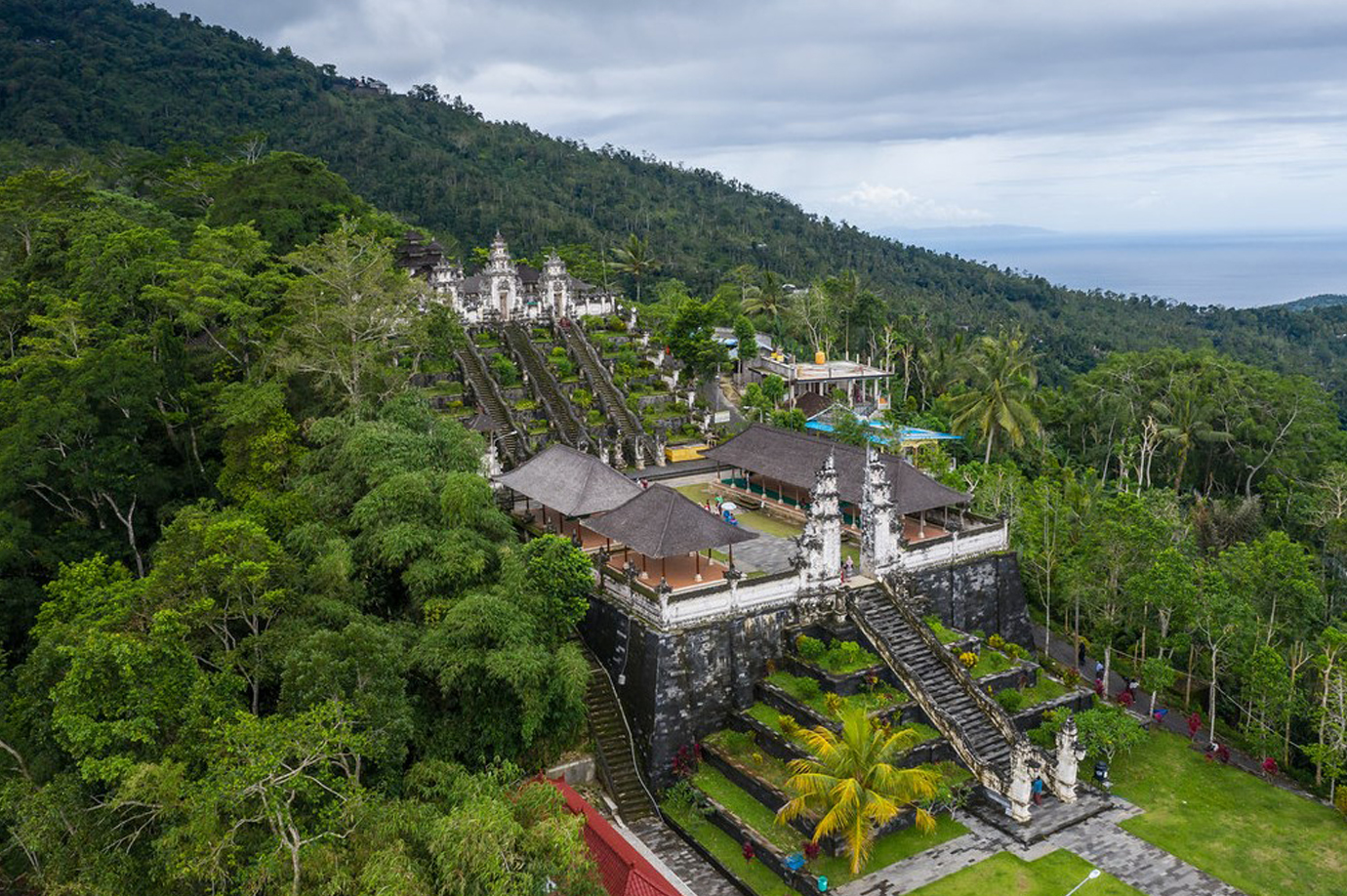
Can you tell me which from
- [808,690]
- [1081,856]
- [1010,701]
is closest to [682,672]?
[808,690]

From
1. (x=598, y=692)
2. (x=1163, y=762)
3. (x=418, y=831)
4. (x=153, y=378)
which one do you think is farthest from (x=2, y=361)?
(x=1163, y=762)

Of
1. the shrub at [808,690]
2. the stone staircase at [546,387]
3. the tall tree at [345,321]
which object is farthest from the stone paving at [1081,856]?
the stone staircase at [546,387]

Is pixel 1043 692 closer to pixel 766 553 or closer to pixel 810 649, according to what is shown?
pixel 810 649

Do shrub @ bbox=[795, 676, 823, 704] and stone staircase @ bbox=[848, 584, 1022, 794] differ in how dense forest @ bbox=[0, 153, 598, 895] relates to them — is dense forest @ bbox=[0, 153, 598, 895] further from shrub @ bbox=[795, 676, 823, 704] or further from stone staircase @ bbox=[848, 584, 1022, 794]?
stone staircase @ bbox=[848, 584, 1022, 794]

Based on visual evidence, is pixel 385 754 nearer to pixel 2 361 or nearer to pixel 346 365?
pixel 346 365

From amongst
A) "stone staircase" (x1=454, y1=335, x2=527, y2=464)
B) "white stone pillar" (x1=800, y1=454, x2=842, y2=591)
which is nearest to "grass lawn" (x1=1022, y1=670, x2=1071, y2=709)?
"white stone pillar" (x1=800, y1=454, x2=842, y2=591)

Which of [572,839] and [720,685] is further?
[720,685]

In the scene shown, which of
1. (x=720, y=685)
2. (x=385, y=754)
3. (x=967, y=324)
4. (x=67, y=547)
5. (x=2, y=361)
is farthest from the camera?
(x=967, y=324)
